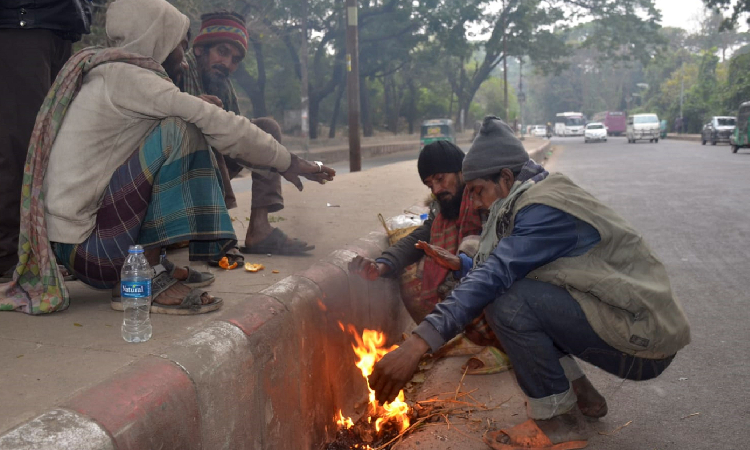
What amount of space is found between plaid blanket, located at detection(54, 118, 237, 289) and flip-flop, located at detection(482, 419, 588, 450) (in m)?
1.45

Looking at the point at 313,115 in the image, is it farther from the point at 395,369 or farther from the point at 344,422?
the point at 395,369

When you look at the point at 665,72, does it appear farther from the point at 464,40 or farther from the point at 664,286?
the point at 664,286

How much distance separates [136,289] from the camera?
7.45 ft

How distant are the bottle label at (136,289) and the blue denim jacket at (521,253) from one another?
99 cm

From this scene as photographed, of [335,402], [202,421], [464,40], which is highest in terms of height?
[464,40]

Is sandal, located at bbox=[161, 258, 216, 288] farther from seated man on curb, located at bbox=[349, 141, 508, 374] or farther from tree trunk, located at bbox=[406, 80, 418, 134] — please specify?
tree trunk, located at bbox=[406, 80, 418, 134]

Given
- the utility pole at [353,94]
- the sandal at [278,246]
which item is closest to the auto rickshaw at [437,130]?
the utility pole at [353,94]

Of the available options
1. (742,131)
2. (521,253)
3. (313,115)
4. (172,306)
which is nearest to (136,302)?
(172,306)

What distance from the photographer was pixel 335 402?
3062 mm

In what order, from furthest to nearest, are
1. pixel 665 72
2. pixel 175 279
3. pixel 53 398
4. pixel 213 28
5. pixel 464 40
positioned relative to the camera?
pixel 665 72, pixel 464 40, pixel 213 28, pixel 175 279, pixel 53 398

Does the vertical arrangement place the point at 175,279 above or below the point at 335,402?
above

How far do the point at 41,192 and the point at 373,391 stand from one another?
1629mm

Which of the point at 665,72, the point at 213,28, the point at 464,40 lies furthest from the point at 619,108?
the point at 213,28

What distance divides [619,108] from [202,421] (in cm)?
8962
